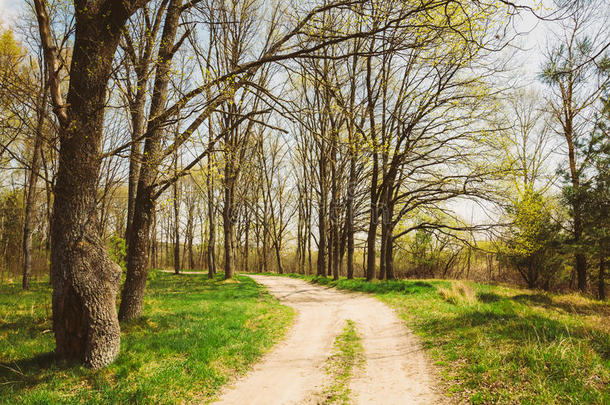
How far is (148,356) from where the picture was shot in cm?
474

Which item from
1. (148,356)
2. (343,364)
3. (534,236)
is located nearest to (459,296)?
(343,364)

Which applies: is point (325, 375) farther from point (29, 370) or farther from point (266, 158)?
point (266, 158)

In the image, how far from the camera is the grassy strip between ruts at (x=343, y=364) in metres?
4.09

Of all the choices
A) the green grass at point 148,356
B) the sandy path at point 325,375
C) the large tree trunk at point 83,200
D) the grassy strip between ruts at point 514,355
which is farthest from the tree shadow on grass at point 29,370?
the grassy strip between ruts at point 514,355

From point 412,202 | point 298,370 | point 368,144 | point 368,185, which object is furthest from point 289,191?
point 298,370

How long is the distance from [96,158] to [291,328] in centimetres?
572

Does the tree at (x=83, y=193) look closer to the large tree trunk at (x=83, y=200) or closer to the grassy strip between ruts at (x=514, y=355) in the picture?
the large tree trunk at (x=83, y=200)

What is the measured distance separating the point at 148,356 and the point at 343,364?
3291mm

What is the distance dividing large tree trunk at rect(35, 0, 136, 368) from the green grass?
402mm

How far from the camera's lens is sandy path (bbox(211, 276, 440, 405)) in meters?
4.05

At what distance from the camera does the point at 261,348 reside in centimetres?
595

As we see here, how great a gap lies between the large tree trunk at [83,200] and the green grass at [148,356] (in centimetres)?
40

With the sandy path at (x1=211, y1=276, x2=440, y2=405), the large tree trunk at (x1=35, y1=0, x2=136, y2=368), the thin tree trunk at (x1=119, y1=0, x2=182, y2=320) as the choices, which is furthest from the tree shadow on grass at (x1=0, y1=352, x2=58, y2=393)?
the sandy path at (x1=211, y1=276, x2=440, y2=405)

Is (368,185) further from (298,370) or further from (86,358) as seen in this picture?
(86,358)
